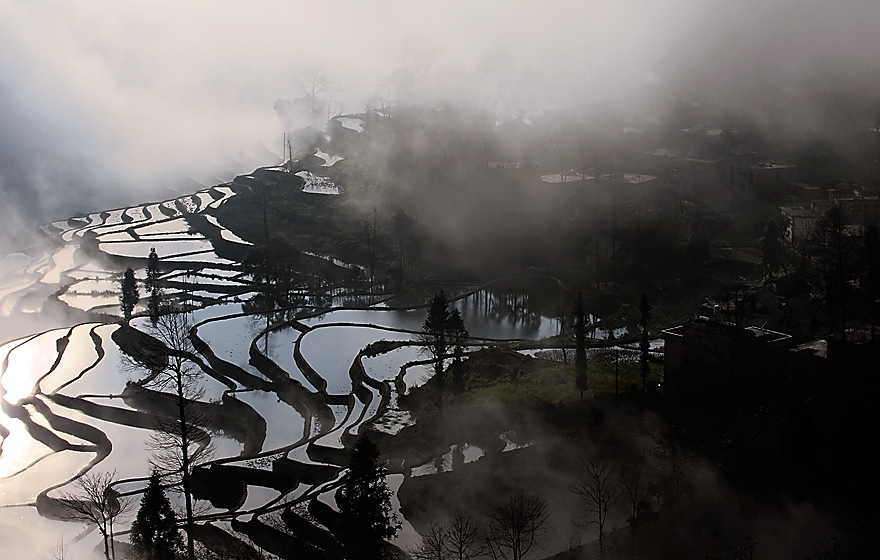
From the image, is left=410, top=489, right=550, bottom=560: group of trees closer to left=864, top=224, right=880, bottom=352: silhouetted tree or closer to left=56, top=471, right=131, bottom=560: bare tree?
left=56, top=471, right=131, bottom=560: bare tree

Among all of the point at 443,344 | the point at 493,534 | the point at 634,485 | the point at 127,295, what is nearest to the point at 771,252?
the point at 443,344

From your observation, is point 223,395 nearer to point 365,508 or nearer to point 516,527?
point 365,508

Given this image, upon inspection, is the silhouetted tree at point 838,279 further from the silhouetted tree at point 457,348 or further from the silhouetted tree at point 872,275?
the silhouetted tree at point 457,348

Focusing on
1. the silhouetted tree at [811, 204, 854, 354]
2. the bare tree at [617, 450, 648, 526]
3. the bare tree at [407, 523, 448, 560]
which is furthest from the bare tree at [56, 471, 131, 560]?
the silhouetted tree at [811, 204, 854, 354]

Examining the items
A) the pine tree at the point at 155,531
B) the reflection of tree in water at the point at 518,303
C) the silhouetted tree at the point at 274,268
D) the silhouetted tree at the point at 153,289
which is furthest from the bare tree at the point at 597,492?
the silhouetted tree at the point at 153,289

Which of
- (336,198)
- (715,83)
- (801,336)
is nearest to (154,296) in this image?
(336,198)

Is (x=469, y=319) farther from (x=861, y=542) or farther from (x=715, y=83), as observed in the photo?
(x=715, y=83)
